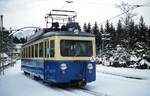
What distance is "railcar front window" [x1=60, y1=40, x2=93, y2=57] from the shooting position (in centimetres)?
1636

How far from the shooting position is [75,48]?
54.2 feet

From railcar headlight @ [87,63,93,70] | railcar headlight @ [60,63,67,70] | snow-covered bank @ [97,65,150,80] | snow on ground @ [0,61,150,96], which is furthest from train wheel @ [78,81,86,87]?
snow-covered bank @ [97,65,150,80]

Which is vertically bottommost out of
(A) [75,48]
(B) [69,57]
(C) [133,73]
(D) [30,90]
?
(D) [30,90]

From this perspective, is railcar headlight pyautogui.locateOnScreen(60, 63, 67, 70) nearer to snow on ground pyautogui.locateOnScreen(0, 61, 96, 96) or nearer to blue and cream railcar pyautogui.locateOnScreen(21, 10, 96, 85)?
blue and cream railcar pyautogui.locateOnScreen(21, 10, 96, 85)

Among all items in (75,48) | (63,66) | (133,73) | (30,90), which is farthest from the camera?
(133,73)

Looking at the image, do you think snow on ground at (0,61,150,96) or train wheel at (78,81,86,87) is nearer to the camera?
snow on ground at (0,61,150,96)

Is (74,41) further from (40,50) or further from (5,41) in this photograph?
(5,41)

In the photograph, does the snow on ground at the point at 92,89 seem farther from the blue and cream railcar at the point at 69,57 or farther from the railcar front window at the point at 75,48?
the railcar front window at the point at 75,48

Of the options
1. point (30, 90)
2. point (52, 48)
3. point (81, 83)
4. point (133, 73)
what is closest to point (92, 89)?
point (81, 83)

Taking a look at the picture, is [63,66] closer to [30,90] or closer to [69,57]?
[69,57]

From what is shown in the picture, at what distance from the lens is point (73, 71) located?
16156mm

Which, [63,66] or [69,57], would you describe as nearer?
[63,66]

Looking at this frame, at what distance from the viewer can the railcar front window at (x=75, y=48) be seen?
1636cm

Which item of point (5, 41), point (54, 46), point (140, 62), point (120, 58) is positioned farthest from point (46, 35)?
point (5, 41)
